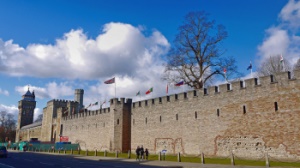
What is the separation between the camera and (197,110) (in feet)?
86.7

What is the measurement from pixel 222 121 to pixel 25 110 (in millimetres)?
78407

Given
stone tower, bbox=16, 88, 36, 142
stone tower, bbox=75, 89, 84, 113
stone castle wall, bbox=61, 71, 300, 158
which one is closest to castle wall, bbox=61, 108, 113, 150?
stone castle wall, bbox=61, 71, 300, 158

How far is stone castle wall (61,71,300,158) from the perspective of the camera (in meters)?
20.1

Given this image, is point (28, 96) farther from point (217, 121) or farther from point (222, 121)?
point (222, 121)

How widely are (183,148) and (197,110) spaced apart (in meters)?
3.98

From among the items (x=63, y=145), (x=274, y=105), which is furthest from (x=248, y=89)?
(x=63, y=145)

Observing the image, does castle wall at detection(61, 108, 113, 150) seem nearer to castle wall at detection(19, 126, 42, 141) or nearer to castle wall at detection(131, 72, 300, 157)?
castle wall at detection(131, 72, 300, 157)

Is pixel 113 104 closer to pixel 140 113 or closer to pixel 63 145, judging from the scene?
pixel 140 113

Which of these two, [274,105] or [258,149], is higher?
[274,105]

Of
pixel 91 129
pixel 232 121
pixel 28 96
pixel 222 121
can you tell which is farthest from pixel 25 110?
pixel 232 121

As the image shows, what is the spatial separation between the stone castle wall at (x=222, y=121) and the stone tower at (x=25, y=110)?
60.8 m

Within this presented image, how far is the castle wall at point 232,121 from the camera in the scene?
20.0m

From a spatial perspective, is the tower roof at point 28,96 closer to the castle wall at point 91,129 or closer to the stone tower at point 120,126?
the castle wall at point 91,129

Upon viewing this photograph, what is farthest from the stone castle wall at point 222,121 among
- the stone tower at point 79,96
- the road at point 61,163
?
the stone tower at point 79,96
